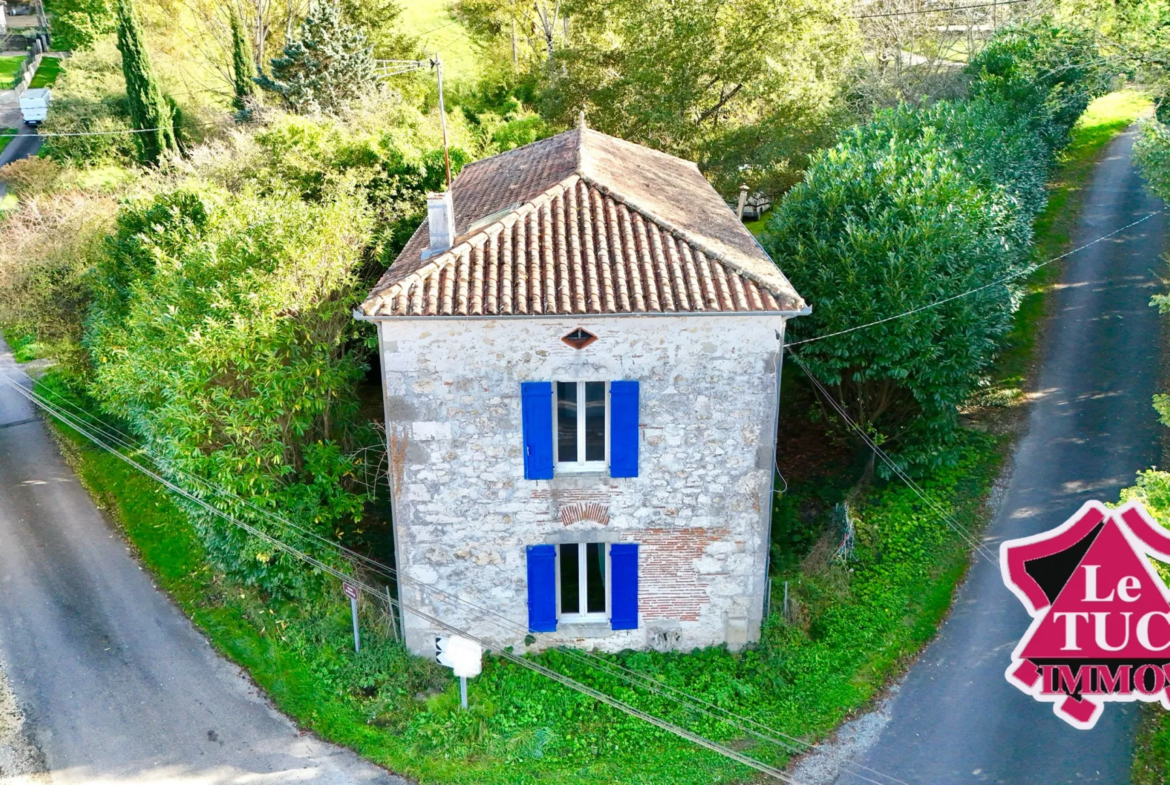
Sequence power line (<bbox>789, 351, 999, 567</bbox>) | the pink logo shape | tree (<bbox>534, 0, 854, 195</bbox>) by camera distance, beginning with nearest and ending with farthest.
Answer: the pink logo shape, power line (<bbox>789, 351, 999, 567</bbox>), tree (<bbox>534, 0, 854, 195</bbox>)

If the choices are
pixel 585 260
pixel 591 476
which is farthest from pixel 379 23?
pixel 591 476

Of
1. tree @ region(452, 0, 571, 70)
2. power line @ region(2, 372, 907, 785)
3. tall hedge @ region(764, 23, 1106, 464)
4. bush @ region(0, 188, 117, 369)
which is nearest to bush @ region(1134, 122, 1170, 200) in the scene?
tall hedge @ region(764, 23, 1106, 464)

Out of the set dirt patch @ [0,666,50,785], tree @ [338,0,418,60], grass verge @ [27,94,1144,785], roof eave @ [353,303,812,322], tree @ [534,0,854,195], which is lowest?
dirt patch @ [0,666,50,785]

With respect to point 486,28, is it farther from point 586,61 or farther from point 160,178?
point 160,178

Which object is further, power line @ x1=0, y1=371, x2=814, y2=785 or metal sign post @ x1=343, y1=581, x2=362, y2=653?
metal sign post @ x1=343, y1=581, x2=362, y2=653

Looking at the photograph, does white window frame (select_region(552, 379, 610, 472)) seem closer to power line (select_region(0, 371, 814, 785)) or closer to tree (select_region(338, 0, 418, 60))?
power line (select_region(0, 371, 814, 785))

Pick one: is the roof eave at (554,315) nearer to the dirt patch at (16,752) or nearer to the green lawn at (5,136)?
the dirt patch at (16,752)
